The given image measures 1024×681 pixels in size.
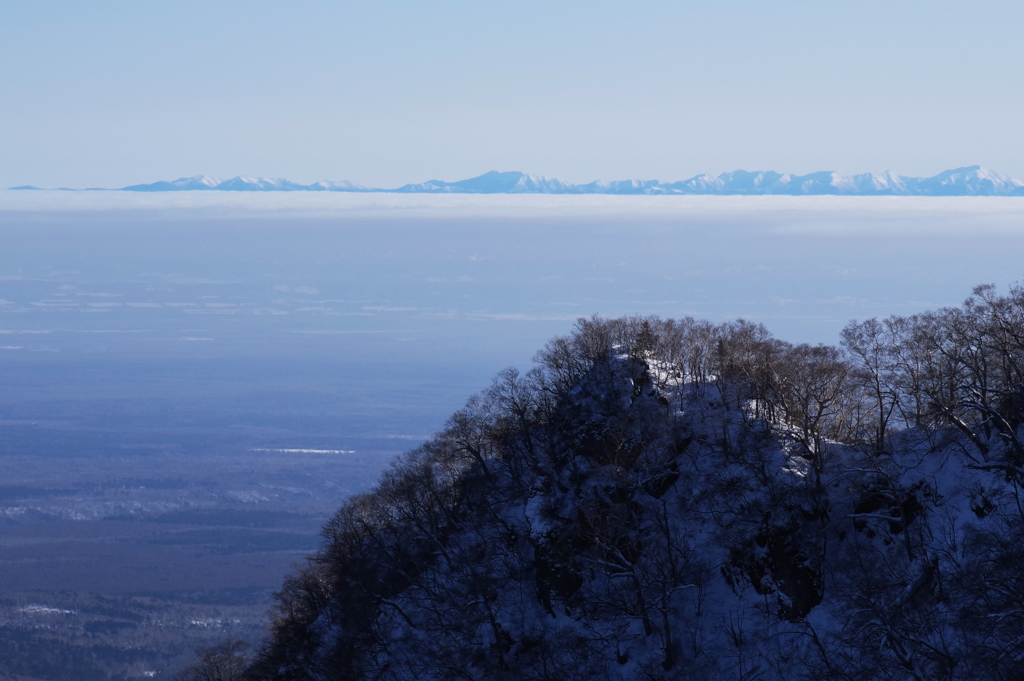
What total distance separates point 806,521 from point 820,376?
45.1 ft

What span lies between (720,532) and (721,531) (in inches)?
3.5

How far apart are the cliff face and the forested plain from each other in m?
0.16

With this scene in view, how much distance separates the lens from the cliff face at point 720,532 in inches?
2205

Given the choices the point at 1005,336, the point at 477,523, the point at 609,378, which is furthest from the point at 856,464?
the point at 477,523

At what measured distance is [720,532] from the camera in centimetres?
6425

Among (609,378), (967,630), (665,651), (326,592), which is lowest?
(326,592)

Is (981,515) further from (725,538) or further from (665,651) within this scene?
(665,651)

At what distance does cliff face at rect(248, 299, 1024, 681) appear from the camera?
5600 cm

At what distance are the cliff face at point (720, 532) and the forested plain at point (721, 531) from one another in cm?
16

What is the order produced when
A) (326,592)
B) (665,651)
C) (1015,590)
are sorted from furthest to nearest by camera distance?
(326,592) → (665,651) → (1015,590)

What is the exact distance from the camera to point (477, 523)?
77.5 metres

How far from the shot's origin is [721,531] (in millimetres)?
64250

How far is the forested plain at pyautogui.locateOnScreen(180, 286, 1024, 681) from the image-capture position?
184ft

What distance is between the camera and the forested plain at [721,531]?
184 feet
